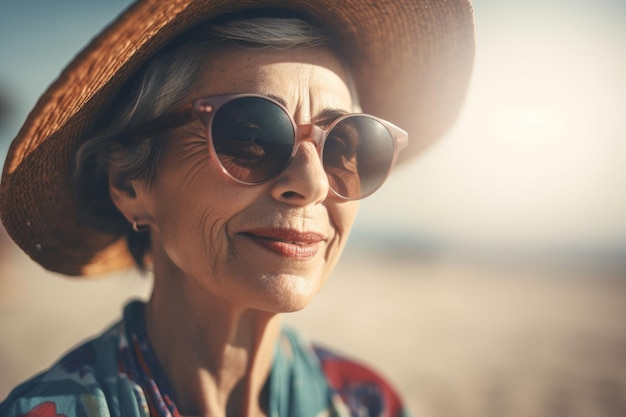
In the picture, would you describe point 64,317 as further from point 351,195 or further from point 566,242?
point 566,242

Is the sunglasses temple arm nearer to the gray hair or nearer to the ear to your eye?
the gray hair

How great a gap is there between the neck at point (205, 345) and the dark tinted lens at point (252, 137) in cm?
55

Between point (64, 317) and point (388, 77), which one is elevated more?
point (388, 77)

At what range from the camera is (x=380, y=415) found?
2.12m

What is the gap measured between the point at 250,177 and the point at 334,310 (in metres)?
8.70

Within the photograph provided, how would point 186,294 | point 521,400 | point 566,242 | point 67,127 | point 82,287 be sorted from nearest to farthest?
point 67,127, point 186,294, point 521,400, point 82,287, point 566,242

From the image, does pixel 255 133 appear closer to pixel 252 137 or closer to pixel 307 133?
pixel 252 137

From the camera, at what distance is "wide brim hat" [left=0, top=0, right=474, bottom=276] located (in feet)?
4.67

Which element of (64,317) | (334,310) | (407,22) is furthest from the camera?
(334,310)

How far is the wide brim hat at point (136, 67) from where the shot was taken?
142 centimetres

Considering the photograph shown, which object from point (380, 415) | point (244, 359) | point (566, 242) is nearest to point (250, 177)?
point (244, 359)

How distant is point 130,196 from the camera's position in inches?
69.7

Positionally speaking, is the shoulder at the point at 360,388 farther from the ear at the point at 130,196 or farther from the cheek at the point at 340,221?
the ear at the point at 130,196

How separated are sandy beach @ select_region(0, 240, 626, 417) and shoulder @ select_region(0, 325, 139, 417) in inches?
27.0
